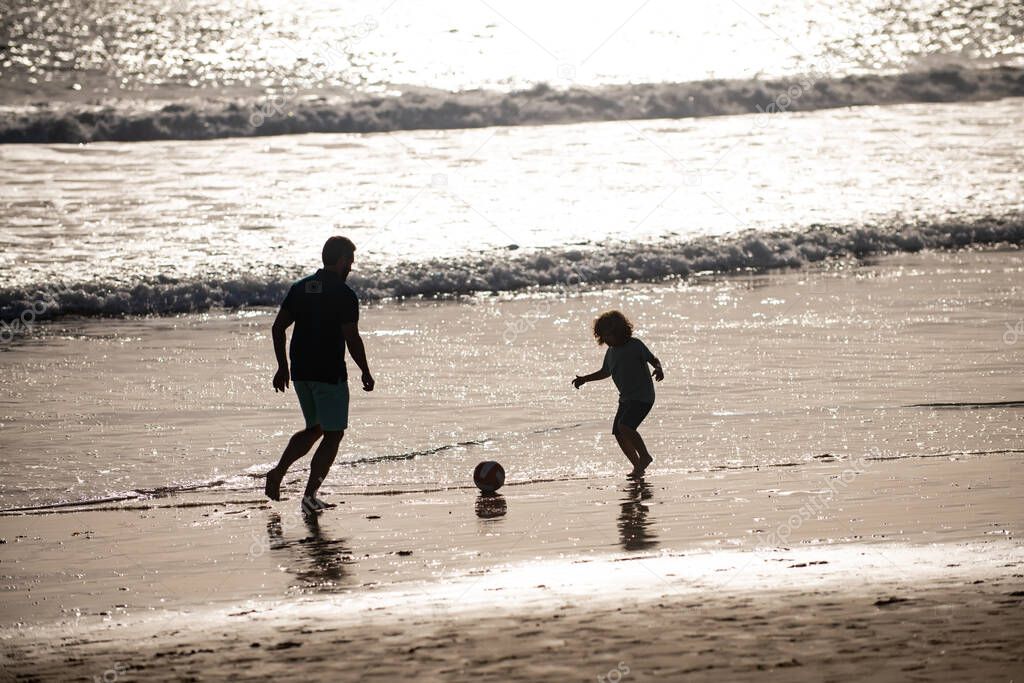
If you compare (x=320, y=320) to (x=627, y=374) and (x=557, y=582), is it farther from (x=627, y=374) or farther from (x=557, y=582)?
(x=557, y=582)

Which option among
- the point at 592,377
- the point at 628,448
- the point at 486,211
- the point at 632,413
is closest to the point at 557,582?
the point at 628,448

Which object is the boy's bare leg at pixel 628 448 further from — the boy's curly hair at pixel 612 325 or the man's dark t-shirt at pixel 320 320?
the man's dark t-shirt at pixel 320 320

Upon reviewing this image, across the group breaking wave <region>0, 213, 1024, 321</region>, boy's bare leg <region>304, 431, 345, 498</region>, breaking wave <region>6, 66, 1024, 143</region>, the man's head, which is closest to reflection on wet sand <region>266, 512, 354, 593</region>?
boy's bare leg <region>304, 431, 345, 498</region>

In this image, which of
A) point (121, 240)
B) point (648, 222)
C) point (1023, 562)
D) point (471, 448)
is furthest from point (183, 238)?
point (1023, 562)

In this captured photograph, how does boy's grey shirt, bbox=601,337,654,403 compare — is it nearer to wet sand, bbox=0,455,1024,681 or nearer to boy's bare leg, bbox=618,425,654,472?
boy's bare leg, bbox=618,425,654,472

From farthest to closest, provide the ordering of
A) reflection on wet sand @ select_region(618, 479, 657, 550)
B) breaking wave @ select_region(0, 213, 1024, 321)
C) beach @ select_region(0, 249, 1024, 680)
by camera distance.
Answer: breaking wave @ select_region(0, 213, 1024, 321) → reflection on wet sand @ select_region(618, 479, 657, 550) → beach @ select_region(0, 249, 1024, 680)

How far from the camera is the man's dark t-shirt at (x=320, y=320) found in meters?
7.68

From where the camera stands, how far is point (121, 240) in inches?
736

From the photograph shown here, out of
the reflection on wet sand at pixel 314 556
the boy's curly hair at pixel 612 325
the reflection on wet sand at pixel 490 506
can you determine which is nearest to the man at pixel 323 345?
the reflection on wet sand at pixel 314 556

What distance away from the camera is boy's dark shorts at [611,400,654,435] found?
28.3ft

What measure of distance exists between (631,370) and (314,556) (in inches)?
126

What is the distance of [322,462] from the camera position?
7641mm

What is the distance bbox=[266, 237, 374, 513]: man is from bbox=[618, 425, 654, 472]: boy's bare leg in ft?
5.93

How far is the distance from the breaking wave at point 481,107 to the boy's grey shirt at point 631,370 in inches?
820
